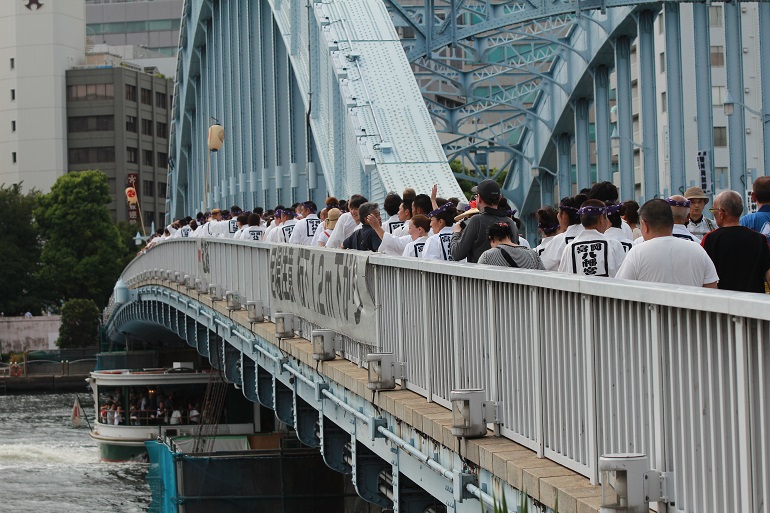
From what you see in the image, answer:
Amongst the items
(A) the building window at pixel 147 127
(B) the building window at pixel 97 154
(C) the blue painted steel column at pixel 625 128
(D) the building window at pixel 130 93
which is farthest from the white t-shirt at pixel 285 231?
(A) the building window at pixel 147 127

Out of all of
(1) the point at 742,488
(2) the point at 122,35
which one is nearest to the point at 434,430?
(1) the point at 742,488

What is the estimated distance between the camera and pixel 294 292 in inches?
645

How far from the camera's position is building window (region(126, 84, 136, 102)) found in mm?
112000

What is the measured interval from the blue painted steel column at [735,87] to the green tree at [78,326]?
60309 millimetres

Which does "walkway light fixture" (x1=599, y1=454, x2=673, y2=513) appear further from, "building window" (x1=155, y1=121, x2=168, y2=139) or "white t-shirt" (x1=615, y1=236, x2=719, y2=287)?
"building window" (x1=155, y1=121, x2=168, y2=139)

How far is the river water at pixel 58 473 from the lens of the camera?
126 feet

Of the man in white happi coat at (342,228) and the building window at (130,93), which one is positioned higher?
the building window at (130,93)

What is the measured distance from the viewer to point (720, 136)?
62.5 meters

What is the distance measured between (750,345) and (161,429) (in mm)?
41073

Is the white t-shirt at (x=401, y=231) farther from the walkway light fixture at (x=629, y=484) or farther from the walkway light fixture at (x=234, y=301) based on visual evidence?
the walkway light fixture at (x=629, y=484)

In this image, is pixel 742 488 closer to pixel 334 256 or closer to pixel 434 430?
pixel 434 430

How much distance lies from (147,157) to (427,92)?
264 ft

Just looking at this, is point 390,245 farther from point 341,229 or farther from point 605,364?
point 605,364

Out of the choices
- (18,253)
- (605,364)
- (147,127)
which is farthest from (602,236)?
(147,127)
